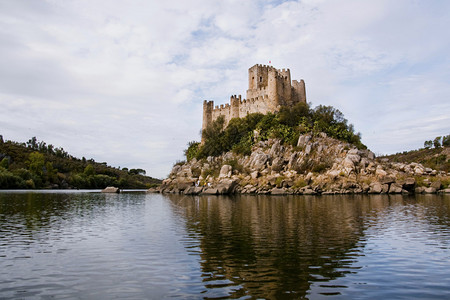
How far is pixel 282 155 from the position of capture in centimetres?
6406

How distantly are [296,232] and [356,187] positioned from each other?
3985cm

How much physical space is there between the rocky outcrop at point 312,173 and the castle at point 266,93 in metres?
11.1

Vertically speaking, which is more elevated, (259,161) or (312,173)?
(259,161)

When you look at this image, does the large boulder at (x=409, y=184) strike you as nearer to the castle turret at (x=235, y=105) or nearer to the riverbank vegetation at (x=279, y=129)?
the riverbank vegetation at (x=279, y=129)

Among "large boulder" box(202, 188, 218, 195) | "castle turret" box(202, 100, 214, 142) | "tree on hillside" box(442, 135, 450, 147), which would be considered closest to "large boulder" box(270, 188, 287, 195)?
"large boulder" box(202, 188, 218, 195)

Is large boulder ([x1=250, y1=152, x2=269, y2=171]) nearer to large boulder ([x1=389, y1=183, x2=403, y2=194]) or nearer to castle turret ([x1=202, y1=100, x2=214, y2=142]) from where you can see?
large boulder ([x1=389, y1=183, x2=403, y2=194])

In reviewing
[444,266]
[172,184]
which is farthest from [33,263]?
[172,184]

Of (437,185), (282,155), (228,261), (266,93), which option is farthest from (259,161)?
(228,261)

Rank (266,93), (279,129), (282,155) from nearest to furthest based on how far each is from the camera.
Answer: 1. (282,155)
2. (279,129)
3. (266,93)

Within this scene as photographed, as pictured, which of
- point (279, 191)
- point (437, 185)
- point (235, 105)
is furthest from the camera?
point (235, 105)

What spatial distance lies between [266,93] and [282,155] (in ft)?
58.7

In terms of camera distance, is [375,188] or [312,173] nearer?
[375,188]

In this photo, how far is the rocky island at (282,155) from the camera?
54.0 metres

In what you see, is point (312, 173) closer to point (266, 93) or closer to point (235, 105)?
point (266, 93)
